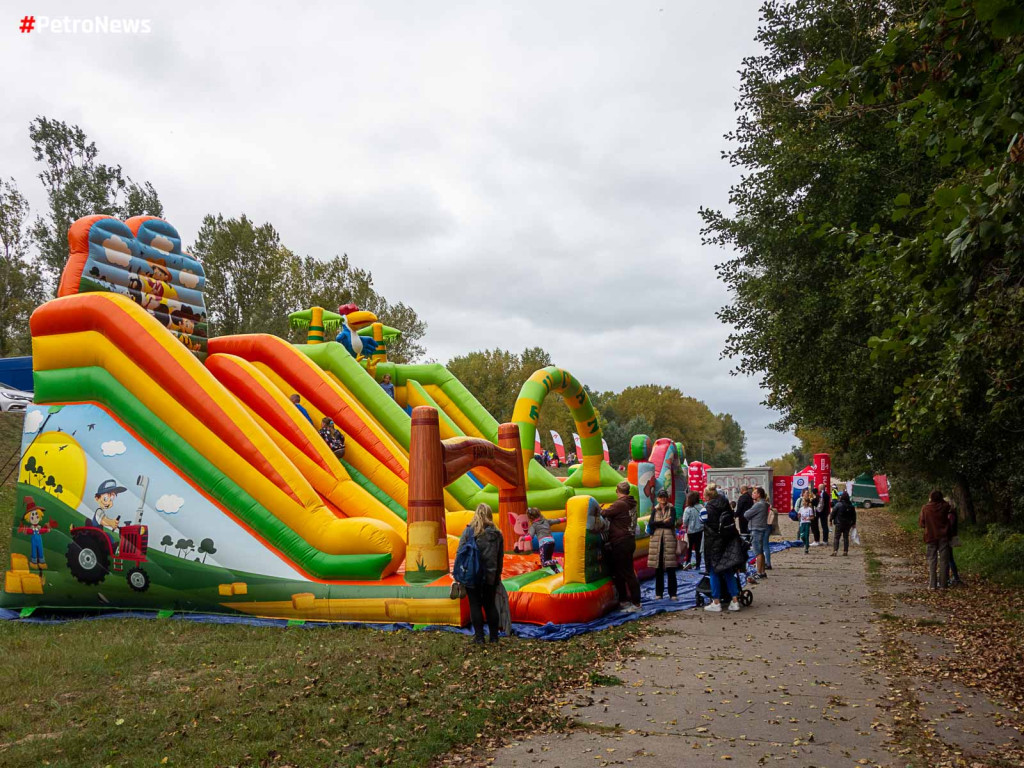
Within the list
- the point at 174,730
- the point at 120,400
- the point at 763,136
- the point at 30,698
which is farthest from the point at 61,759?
the point at 763,136

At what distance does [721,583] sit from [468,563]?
3.76 metres

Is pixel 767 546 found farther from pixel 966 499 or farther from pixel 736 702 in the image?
pixel 966 499

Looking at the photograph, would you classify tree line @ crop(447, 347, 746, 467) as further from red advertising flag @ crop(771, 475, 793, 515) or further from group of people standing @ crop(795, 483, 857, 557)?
group of people standing @ crop(795, 483, 857, 557)

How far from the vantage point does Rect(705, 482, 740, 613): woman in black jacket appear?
9375 millimetres

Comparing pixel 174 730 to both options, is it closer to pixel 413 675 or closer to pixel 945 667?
pixel 413 675

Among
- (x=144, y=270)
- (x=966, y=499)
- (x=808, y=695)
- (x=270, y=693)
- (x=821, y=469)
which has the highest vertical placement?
(x=144, y=270)

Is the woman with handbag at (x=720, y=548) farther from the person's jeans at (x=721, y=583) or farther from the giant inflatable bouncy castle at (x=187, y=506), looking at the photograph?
the giant inflatable bouncy castle at (x=187, y=506)

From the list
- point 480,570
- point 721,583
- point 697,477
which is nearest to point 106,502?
point 480,570

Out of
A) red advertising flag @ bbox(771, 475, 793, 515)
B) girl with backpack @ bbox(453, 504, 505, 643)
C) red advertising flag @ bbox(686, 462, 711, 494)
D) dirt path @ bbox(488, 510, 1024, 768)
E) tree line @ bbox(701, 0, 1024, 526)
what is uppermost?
tree line @ bbox(701, 0, 1024, 526)


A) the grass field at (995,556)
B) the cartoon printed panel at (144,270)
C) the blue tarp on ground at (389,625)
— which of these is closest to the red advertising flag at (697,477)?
the grass field at (995,556)

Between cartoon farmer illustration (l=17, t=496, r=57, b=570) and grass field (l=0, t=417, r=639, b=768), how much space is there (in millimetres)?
1095

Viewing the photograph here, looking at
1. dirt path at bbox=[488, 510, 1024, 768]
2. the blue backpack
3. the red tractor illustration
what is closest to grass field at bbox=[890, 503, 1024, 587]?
dirt path at bbox=[488, 510, 1024, 768]

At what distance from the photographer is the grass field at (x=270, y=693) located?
4.75 metres

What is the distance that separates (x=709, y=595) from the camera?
10.5 metres
